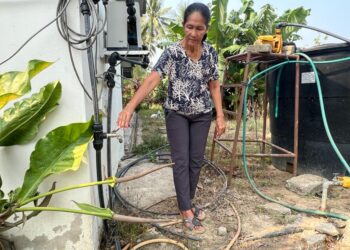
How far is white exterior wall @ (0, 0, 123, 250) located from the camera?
1.72 m

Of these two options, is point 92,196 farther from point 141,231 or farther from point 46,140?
point 141,231

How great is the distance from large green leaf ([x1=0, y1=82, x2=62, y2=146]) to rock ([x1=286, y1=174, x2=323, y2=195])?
259cm

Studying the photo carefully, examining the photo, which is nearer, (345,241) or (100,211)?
(100,211)

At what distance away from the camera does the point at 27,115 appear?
1.69m

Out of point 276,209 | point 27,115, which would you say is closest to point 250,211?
point 276,209

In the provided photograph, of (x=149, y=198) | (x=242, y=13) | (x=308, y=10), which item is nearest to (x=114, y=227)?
(x=149, y=198)

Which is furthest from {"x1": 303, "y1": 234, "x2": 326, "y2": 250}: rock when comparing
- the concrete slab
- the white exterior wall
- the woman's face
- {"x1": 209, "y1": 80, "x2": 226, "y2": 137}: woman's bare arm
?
the woman's face

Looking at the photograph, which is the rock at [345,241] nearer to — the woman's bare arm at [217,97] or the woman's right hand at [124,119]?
the woman's bare arm at [217,97]

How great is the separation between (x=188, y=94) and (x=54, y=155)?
110cm

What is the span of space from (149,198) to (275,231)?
1.26 meters

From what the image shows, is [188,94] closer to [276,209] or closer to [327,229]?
[276,209]

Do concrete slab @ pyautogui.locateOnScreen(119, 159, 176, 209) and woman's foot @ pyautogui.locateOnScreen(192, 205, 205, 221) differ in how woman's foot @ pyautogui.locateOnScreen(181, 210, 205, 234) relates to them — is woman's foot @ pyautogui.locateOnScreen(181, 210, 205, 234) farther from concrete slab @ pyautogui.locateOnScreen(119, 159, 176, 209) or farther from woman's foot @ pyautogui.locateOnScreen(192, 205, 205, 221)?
concrete slab @ pyautogui.locateOnScreen(119, 159, 176, 209)

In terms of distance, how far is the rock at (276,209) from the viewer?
108 inches

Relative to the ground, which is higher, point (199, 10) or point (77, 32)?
point (199, 10)
